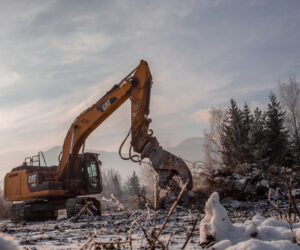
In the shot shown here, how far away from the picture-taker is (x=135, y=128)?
11.7 m

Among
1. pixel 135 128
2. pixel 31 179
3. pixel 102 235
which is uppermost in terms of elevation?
pixel 135 128

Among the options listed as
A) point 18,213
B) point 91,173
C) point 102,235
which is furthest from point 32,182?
point 102,235

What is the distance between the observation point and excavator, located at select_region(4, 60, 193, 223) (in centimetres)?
1123

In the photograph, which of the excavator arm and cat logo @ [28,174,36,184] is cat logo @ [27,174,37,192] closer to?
cat logo @ [28,174,36,184]

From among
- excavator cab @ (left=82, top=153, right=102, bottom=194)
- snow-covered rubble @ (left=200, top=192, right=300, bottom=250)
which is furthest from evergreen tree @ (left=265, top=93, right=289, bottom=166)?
snow-covered rubble @ (left=200, top=192, right=300, bottom=250)

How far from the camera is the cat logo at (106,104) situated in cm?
1275

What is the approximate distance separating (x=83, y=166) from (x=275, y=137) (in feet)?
69.6

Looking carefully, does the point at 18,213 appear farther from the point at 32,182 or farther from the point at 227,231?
the point at 227,231

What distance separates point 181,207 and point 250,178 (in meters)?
3.89

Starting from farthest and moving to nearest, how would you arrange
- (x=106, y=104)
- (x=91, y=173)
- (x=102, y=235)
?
(x=91, y=173) < (x=106, y=104) < (x=102, y=235)

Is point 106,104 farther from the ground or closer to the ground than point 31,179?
farther from the ground

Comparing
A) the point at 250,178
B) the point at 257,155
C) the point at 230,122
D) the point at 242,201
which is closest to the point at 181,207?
the point at 242,201

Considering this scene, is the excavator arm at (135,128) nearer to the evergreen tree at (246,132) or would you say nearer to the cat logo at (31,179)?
the cat logo at (31,179)

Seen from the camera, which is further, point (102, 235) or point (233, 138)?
point (233, 138)
